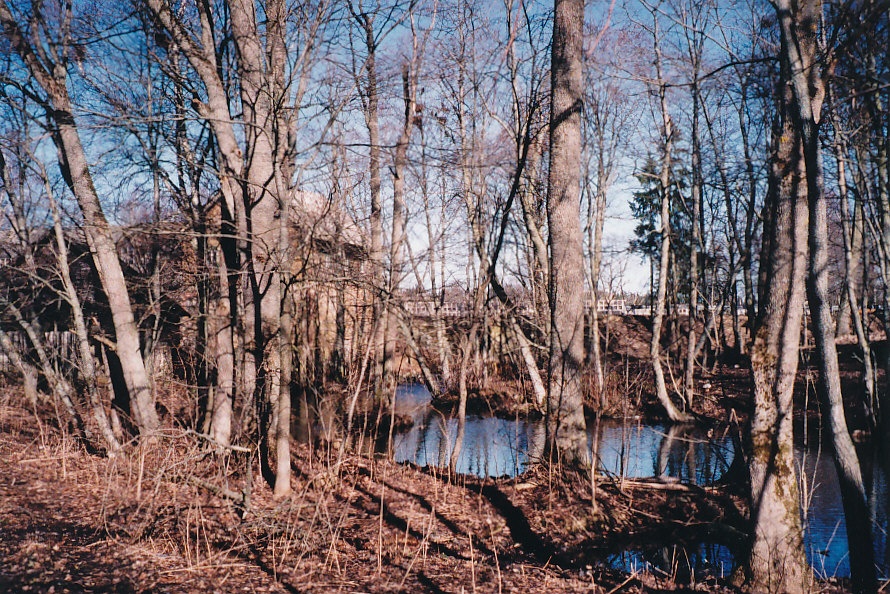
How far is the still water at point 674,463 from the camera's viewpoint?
23.0ft

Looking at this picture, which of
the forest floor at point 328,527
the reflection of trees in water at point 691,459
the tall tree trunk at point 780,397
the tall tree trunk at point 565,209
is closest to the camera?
the forest floor at point 328,527

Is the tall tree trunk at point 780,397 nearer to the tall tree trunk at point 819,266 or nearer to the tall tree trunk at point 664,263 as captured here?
the tall tree trunk at point 819,266

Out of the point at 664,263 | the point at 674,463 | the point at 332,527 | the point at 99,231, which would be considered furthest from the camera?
the point at 664,263

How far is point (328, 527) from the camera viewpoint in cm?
633

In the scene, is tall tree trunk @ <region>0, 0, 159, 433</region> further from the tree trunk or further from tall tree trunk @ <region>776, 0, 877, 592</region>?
tall tree trunk @ <region>776, 0, 877, 592</region>

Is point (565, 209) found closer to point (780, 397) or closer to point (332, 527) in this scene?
point (780, 397)

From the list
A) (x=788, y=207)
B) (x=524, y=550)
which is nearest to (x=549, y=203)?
(x=788, y=207)

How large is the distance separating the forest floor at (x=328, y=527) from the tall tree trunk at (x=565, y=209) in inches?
39.0

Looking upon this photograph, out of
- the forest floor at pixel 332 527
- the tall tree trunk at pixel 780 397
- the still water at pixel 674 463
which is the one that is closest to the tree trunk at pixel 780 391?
the tall tree trunk at pixel 780 397

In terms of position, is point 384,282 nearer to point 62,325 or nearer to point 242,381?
point 242,381

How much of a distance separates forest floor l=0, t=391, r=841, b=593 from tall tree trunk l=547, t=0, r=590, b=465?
0.99m

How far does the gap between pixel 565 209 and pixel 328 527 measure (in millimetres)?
4638

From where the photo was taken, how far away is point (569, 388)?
25.4ft

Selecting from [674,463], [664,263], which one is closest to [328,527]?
[674,463]
